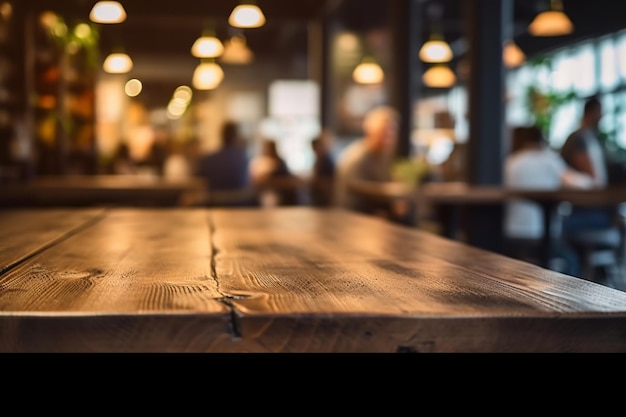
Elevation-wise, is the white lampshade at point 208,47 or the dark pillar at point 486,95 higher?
the white lampshade at point 208,47

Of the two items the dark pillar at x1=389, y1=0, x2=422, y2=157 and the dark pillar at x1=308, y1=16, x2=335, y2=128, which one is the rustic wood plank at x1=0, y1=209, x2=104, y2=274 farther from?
the dark pillar at x1=308, y1=16, x2=335, y2=128

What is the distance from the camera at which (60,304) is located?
117 cm

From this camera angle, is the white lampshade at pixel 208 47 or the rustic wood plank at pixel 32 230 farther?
the white lampshade at pixel 208 47

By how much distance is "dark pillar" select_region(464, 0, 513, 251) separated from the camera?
638 centimetres

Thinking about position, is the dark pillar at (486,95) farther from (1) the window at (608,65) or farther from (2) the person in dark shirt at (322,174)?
(1) the window at (608,65)

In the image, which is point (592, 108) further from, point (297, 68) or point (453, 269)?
point (297, 68)

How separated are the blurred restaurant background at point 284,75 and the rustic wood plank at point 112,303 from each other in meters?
5.03

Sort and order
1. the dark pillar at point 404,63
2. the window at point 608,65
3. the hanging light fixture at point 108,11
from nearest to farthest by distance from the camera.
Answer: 1. the hanging light fixture at point 108,11
2. the dark pillar at point 404,63
3. the window at point 608,65

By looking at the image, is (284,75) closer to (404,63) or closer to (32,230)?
(404,63)

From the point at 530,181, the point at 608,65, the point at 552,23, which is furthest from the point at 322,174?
the point at 608,65

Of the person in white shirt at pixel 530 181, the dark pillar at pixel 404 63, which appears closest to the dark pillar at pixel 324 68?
the dark pillar at pixel 404 63

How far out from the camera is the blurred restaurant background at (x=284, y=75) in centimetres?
828

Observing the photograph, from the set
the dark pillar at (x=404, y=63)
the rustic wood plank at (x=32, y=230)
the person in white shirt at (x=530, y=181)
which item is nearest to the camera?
the rustic wood plank at (x=32, y=230)

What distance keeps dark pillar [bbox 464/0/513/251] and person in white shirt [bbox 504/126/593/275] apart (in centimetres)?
14
